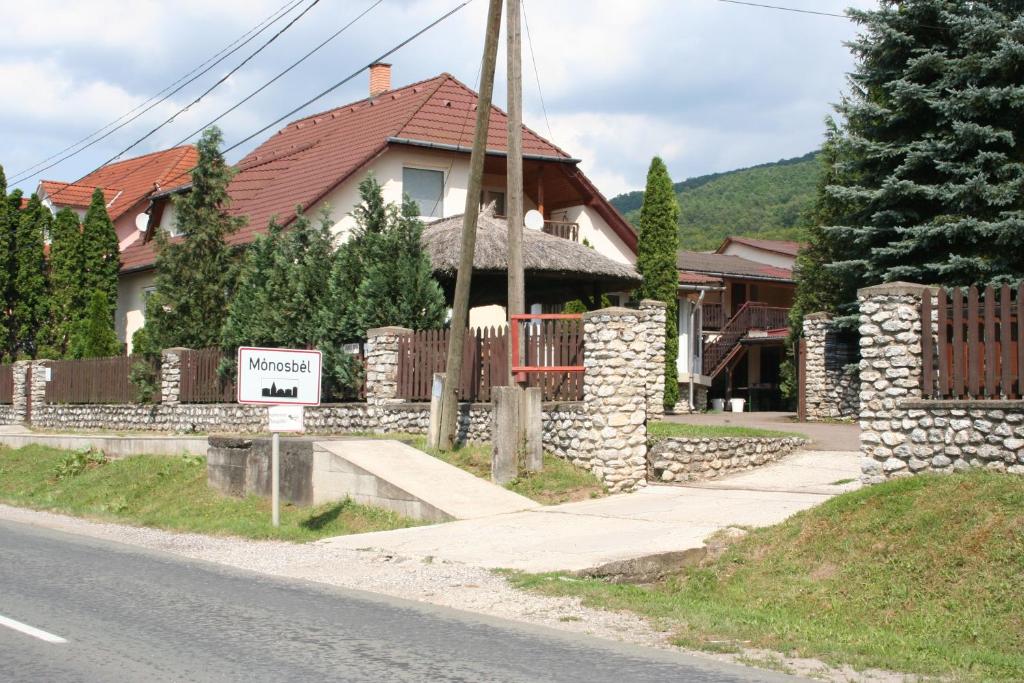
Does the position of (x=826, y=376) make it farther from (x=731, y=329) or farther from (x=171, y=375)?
(x=171, y=375)

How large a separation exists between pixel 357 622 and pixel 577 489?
793 cm

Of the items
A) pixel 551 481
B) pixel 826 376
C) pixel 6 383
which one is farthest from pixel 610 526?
pixel 6 383

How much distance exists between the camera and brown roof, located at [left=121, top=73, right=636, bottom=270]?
1275 inches

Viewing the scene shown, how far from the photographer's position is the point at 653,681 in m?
7.11

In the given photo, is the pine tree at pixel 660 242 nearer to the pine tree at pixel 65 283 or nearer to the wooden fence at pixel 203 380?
the wooden fence at pixel 203 380

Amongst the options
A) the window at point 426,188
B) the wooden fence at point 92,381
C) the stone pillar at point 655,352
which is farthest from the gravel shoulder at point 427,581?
the window at point 426,188

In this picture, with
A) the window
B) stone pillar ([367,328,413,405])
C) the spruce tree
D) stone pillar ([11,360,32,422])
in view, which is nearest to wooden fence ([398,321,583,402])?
stone pillar ([367,328,413,405])

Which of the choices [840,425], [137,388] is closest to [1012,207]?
[840,425]

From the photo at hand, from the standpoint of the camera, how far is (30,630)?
8656mm

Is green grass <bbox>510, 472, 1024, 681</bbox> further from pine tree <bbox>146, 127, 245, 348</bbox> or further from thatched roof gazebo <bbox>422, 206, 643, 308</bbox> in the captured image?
pine tree <bbox>146, 127, 245, 348</bbox>

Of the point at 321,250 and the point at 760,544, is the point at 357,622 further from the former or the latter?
the point at 321,250

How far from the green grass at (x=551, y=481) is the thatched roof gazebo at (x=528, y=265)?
600 centimetres

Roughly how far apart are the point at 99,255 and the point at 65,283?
4.66 ft

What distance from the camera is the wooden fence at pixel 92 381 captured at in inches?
1199
